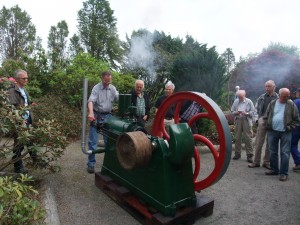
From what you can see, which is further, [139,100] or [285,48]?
[285,48]

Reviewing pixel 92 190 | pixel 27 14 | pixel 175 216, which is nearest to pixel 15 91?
pixel 92 190

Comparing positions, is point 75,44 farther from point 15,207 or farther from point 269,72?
point 15,207

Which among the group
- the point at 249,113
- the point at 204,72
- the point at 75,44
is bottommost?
the point at 249,113

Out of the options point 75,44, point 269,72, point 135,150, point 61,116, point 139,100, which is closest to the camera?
point 135,150

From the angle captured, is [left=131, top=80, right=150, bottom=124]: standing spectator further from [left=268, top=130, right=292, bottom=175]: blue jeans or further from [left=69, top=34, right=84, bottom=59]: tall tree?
[left=69, top=34, right=84, bottom=59]: tall tree

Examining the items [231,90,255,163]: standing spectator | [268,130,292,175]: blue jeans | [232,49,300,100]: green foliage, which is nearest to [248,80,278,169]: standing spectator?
[231,90,255,163]: standing spectator

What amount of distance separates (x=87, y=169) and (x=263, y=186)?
288 cm

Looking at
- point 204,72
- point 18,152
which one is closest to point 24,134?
point 18,152

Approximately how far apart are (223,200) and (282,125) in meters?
1.76

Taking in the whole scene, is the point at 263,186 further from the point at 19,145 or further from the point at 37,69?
the point at 37,69

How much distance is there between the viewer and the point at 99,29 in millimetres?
28375

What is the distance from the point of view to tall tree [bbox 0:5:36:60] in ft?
98.5

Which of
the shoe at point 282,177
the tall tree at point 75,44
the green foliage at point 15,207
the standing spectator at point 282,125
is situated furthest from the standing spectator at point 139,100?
the tall tree at point 75,44

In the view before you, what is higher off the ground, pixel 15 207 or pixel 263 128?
pixel 263 128
